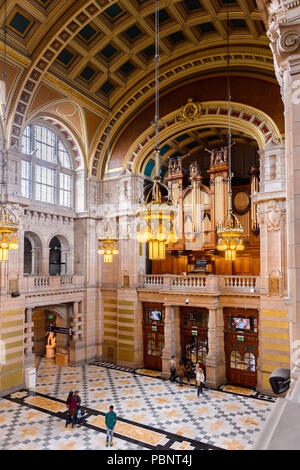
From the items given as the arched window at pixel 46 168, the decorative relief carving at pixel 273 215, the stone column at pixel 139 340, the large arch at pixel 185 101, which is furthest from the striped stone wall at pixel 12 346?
the decorative relief carving at pixel 273 215

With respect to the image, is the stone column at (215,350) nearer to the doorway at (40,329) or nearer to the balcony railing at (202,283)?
the balcony railing at (202,283)

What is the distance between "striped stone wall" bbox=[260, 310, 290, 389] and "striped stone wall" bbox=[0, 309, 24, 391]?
33.3 feet

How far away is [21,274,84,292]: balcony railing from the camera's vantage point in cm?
1439

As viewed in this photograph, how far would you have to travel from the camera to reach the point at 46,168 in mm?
16922

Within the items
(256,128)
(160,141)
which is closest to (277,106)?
(256,128)

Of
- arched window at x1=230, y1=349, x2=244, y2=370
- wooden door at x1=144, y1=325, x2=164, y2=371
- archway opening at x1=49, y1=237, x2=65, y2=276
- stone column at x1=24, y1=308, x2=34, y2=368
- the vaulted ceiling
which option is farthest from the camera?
archway opening at x1=49, y1=237, x2=65, y2=276

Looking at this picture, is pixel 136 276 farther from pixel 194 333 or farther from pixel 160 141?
pixel 160 141

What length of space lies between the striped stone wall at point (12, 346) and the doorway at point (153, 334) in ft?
20.0

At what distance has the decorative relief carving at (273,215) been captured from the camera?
44.1 ft

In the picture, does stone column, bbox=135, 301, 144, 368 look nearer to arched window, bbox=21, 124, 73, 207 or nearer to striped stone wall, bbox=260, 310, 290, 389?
striped stone wall, bbox=260, 310, 290, 389

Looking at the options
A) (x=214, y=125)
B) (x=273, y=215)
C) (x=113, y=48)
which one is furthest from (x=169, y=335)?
(x=113, y=48)

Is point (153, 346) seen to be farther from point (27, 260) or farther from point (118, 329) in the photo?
point (27, 260)

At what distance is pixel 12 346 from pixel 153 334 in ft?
22.2

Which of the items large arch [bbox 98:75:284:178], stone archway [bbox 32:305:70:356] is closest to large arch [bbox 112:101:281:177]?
large arch [bbox 98:75:284:178]
